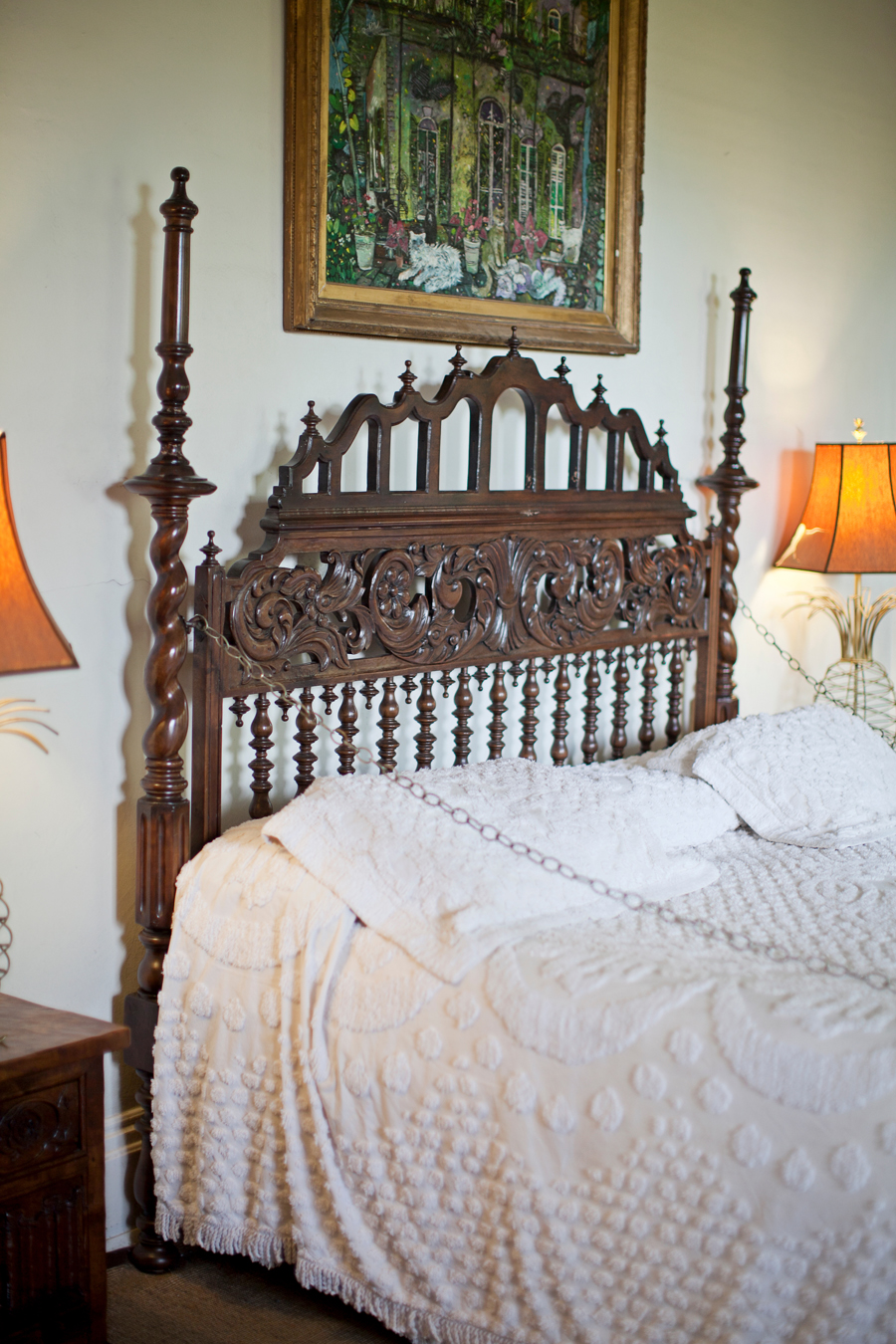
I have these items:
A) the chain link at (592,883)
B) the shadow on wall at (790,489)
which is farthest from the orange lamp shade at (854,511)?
the chain link at (592,883)

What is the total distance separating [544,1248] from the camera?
5.33 ft

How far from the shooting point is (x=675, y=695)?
9.89 feet

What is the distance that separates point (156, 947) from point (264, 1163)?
1.32ft

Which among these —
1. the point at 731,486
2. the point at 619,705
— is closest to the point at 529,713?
the point at 619,705

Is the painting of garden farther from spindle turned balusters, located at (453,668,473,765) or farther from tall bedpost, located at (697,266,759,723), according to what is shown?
spindle turned balusters, located at (453,668,473,765)

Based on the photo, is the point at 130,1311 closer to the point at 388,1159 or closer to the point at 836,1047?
the point at 388,1159

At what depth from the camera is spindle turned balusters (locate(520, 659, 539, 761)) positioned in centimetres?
264

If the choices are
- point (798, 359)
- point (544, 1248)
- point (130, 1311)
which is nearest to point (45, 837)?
point (130, 1311)

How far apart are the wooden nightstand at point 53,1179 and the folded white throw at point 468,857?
0.42 m

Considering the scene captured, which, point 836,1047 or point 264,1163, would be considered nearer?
point 836,1047

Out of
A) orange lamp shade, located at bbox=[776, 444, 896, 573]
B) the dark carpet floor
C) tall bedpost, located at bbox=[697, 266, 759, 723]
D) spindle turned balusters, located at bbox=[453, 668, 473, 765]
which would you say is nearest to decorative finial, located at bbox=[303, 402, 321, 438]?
spindle turned balusters, located at bbox=[453, 668, 473, 765]

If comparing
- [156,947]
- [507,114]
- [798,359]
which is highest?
[507,114]

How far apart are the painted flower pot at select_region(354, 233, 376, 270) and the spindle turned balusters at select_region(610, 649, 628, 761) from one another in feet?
3.40

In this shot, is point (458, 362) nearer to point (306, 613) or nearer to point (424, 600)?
point (424, 600)
